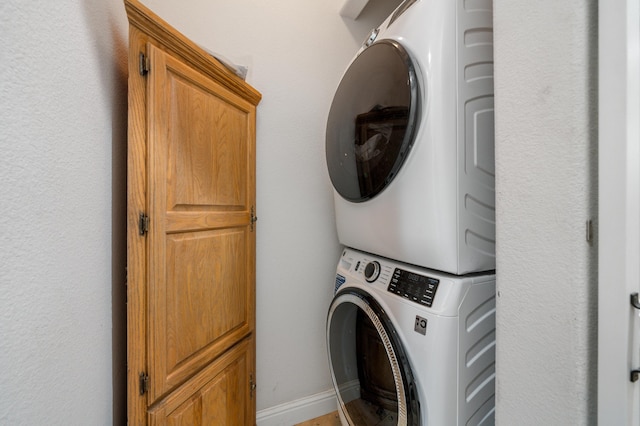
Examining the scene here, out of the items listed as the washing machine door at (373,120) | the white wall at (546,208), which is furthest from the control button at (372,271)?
the white wall at (546,208)

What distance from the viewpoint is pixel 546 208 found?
475 millimetres

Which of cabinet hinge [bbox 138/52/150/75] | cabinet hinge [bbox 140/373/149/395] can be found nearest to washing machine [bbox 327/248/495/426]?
cabinet hinge [bbox 140/373/149/395]

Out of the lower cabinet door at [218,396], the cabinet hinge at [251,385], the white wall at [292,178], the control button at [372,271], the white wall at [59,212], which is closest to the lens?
the white wall at [59,212]

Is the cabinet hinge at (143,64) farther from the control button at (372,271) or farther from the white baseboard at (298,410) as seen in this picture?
the white baseboard at (298,410)

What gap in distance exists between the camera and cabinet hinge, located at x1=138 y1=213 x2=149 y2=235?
70cm

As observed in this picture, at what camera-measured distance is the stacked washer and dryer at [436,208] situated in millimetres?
688

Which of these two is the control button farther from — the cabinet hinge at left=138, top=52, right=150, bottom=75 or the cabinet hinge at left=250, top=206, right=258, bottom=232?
the cabinet hinge at left=138, top=52, right=150, bottom=75

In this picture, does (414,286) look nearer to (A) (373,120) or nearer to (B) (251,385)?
(A) (373,120)

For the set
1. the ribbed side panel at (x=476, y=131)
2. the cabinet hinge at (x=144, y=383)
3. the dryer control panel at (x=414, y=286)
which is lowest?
the cabinet hinge at (x=144, y=383)

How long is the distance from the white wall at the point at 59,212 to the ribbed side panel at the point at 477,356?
3.04 ft

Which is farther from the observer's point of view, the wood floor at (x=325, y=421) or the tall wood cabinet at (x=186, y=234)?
the wood floor at (x=325, y=421)

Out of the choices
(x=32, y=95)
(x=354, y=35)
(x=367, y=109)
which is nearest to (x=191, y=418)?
(x=32, y=95)

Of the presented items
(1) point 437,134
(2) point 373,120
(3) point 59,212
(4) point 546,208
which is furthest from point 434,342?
(3) point 59,212

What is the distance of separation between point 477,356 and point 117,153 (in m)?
1.22
